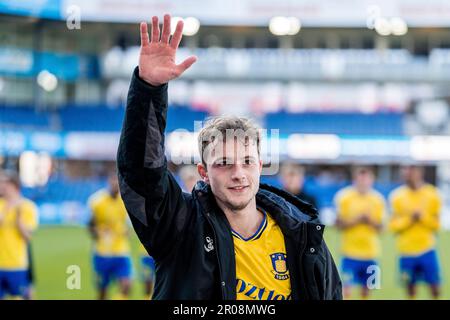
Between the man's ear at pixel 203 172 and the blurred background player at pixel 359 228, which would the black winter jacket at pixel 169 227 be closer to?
the man's ear at pixel 203 172

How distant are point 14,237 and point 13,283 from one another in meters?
0.58

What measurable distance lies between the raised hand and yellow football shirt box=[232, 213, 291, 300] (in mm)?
674

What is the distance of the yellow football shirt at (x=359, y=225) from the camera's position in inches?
374

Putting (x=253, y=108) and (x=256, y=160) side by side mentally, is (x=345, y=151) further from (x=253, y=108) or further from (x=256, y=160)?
(x=256, y=160)

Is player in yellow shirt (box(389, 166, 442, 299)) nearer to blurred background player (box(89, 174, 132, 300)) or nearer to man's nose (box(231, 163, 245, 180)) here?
blurred background player (box(89, 174, 132, 300))

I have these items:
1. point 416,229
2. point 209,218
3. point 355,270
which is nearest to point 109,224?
point 355,270

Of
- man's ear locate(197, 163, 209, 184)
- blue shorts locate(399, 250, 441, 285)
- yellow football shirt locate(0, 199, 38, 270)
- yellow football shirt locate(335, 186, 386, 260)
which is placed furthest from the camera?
yellow football shirt locate(335, 186, 386, 260)

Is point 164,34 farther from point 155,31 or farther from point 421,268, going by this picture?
point 421,268

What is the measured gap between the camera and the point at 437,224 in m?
9.51

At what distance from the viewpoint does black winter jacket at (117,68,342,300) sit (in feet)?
7.82

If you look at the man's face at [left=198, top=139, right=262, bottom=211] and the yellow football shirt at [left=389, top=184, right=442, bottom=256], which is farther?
the yellow football shirt at [left=389, top=184, right=442, bottom=256]

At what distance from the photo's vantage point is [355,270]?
9422 mm

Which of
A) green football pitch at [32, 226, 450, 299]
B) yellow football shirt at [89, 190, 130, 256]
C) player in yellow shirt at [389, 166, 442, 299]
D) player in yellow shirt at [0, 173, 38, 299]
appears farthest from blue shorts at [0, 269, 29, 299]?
player in yellow shirt at [389, 166, 442, 299]

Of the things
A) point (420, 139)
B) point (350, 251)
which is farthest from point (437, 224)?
point (420, 139)
